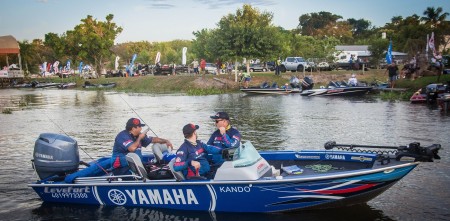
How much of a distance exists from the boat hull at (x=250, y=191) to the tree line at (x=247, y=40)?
35.0m

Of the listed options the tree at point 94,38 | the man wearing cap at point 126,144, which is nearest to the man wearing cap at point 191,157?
the man wearing cap at point 126,144

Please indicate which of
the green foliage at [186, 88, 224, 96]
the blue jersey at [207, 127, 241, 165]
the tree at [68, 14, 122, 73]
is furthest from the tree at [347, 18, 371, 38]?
the blue jersey at [207, 127, 241, 165]

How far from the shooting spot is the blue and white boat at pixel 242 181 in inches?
309

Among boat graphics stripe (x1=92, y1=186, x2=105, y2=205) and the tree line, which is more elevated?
the tree line

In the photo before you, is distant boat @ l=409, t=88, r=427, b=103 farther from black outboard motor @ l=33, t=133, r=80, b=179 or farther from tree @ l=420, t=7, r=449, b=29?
tree @ l=420, t=7, r=449, b=29

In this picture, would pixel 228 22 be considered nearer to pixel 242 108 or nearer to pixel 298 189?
pixel 242 108

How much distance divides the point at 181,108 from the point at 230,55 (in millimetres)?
17713

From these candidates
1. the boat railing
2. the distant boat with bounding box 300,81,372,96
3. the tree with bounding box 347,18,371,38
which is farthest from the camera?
the tree with bounding box 347,18,371,38

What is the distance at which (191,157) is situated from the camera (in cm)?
850

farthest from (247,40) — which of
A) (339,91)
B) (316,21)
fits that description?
(316,21)

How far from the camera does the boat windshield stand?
8148 millimetres

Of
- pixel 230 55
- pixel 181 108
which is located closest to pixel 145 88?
pixel 230 55

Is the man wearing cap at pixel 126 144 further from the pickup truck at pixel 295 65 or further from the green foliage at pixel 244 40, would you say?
the pickup truck at pixel 295 65

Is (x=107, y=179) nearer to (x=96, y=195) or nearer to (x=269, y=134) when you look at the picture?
(x=96, y=195)
